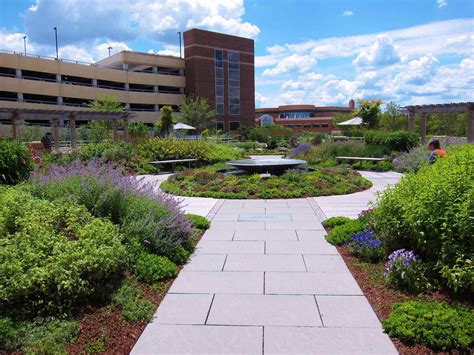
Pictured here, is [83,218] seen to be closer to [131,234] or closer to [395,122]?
[131,234]

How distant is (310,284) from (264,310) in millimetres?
937

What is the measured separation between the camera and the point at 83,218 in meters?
5.46

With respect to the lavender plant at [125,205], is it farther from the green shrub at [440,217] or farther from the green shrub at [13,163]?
the green shrub at [440,217]

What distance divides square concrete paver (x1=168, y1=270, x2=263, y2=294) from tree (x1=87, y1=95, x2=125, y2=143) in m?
26.7

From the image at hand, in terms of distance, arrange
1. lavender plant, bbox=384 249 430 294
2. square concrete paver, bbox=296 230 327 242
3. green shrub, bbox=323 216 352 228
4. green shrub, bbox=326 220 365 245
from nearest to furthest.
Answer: lavender plant, bbox=384 249 430 294 → green shrub, bbox=326 220 365 245 → square concrete paver, bbox=296 230 327 242 → green shrub, bbox=323 216 352 228

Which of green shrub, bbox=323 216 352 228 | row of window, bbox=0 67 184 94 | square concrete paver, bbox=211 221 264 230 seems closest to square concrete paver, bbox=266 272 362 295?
green shrub, bbox=323 216 352 228

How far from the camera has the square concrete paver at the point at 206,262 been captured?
5.80m

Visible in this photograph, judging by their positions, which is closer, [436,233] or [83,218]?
[436,233]

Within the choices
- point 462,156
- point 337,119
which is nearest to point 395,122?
point 337,119

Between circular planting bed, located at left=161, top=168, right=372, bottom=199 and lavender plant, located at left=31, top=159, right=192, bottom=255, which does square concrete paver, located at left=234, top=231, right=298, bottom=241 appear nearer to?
lavender plant, located at left=31, top=159, right=192, bottom=255

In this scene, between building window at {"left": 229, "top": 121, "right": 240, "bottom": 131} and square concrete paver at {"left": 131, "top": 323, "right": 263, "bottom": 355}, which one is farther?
building window at {"left": 229, "top": 121, "right": 240, "bottom": 131}

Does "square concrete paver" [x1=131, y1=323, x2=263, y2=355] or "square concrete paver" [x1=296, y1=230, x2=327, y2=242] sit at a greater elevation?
"square concrete paver" [x1=131, y1=323, x2=263, y2=355]

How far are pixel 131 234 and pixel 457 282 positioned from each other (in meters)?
3.72

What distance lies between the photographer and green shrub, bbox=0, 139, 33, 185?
8266 millimetres
